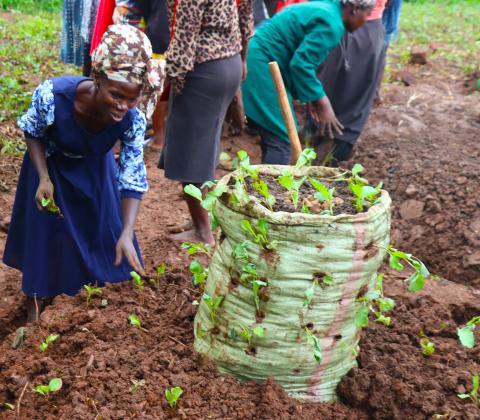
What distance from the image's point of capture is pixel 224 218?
2.31 m

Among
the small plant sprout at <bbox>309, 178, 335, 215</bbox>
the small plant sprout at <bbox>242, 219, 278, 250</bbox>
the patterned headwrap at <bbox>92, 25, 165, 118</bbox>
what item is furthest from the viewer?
the patterned headwrap at <bbox>92, 25, 165, 118</bbox>

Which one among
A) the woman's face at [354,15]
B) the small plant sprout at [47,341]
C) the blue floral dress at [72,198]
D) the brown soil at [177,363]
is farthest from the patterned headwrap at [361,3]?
the small plant sprout at [47,341]

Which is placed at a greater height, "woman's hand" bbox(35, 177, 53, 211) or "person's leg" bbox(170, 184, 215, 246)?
"woman's hand" bbox(35, 177, 53, 211)

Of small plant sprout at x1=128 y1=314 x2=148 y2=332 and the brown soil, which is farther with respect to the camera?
small plant sprout at x1=128 y1=314 x2=148 y2=332

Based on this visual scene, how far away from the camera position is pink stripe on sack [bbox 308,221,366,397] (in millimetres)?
2180

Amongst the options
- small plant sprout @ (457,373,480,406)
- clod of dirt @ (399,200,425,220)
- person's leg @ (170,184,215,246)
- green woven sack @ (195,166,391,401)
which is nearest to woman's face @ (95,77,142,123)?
green woven sack @ (195,166,391,401)

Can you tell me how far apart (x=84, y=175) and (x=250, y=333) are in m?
1.24

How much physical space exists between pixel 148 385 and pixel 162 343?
0.80 ft

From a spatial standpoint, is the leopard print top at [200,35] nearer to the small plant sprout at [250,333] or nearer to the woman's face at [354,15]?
the woman's face at [354,15]

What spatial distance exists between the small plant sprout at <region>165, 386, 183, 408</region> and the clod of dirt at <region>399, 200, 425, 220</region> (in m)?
3.08

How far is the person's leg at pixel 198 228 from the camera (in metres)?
3.79

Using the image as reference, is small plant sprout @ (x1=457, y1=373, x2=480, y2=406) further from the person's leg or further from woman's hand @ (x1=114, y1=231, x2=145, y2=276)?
the person's leg

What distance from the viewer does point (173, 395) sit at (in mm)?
2260

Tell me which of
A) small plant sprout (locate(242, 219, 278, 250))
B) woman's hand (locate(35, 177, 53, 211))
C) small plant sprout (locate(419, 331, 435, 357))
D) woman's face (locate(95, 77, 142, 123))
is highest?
woman's face (locate(95, 77, 142, 123))
